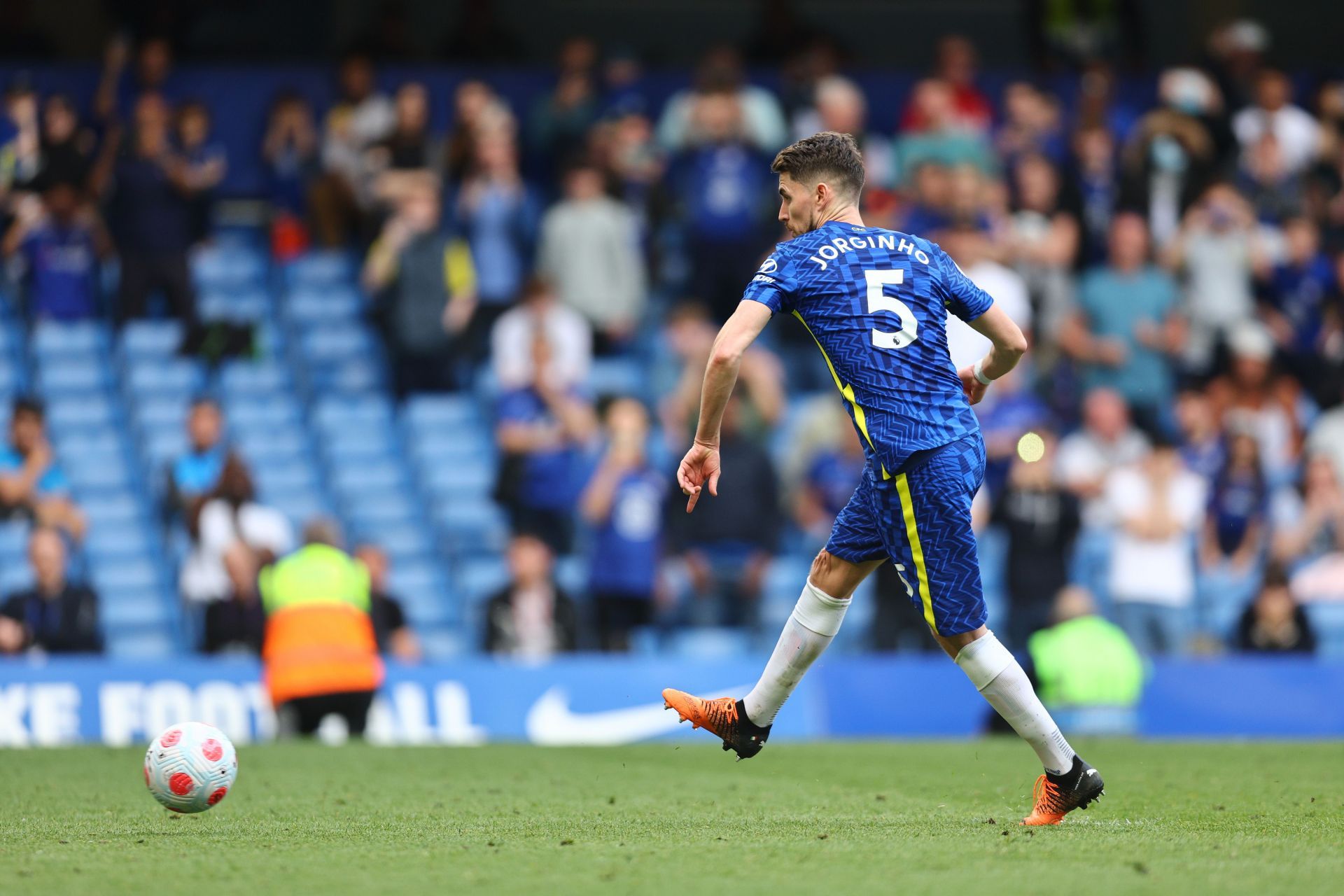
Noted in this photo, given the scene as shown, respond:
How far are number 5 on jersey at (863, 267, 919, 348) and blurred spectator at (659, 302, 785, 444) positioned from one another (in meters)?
7.91

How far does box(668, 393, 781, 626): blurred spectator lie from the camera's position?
14.6 meters

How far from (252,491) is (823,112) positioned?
20.2 feet

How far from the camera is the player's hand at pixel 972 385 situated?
7180 mm

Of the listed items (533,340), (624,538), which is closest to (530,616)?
(624,538)

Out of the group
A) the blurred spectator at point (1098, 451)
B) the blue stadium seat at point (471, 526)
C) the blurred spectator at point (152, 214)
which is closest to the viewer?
the blurred spectator at point (1098, 451)

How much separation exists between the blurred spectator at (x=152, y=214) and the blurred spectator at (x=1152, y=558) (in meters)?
8.10

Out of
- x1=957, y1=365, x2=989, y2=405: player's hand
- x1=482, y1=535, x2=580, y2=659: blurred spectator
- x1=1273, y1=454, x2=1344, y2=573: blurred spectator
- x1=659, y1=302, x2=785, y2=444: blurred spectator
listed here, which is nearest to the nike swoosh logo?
x1=482, y1=535, x2=580, y2=659: blurred spectator

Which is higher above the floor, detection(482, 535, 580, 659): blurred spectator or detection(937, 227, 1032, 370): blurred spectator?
detection(937, 227, 1032, 370): blurred spectator

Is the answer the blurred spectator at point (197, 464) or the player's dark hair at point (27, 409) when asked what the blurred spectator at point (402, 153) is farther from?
the player's dark hair at point (27, 409)

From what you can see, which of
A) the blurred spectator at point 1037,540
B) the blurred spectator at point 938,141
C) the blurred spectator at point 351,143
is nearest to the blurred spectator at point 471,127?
the blurred spectator at point 351,143

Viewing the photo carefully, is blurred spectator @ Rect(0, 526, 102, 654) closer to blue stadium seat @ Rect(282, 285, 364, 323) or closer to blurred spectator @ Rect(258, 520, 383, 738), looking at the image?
blurred spectator @ Rect(258, 520, 383, 738)

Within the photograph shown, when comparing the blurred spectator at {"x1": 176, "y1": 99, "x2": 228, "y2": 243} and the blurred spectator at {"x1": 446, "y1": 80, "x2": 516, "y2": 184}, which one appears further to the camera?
the blurred spectator at {"x1": 446, "y1": 80, "x2": 516, "y2": 184}

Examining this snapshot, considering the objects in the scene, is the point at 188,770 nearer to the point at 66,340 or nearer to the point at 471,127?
the point at 471,127

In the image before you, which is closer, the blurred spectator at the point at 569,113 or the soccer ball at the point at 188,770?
the soccer ball at the point at 188,770
